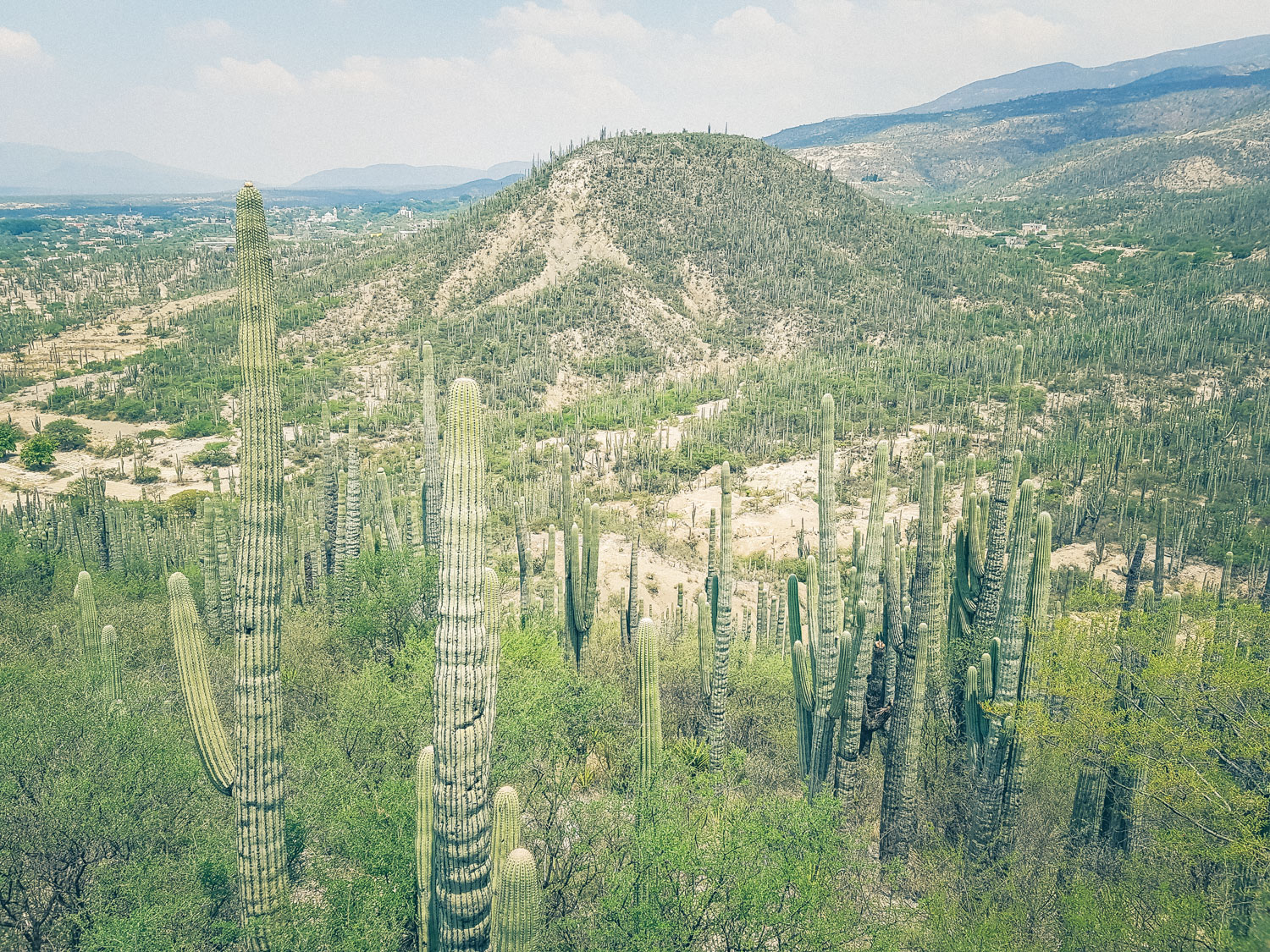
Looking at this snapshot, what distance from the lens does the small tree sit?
129ft

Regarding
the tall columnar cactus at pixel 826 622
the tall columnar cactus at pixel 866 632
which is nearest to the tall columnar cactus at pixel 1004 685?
the tall columnar cactus at pixel 866 632

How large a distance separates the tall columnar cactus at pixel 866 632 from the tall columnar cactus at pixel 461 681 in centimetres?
648

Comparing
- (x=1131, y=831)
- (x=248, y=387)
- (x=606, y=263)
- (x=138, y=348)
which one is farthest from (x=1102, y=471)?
(x=138, y=348)

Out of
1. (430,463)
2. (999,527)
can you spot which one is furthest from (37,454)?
(999,527)

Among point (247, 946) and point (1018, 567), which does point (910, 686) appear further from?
point (247, 946)

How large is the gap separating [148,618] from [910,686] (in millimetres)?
17551

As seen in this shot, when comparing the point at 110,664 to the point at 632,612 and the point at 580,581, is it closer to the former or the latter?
the point at 580,581

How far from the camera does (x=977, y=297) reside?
61812mm

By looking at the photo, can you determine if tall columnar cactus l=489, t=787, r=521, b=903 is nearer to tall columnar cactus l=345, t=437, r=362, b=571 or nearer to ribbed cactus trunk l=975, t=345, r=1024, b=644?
ribbed cactus trunk l=975, t=345, r=1024, b=644

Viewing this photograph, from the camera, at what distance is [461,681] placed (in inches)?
258

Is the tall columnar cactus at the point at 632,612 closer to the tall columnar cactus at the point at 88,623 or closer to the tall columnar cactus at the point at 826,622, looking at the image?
the tall columnar cactus at the point at 826,622

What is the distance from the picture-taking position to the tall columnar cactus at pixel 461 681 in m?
6.50

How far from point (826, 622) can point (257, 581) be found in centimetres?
829

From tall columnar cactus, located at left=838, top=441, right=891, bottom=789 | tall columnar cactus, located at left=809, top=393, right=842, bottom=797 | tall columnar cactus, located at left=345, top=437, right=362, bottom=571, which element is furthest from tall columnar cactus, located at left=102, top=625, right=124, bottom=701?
tall columnar cactus, located at left=838, top=441, right=891, bottom=789
